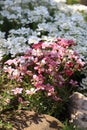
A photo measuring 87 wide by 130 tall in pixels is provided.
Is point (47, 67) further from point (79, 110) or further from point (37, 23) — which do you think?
point (37, 23)

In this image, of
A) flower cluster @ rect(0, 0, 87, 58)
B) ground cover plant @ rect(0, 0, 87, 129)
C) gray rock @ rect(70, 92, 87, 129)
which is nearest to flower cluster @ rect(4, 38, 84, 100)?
ground cover plant @ rect(0, 0, 87, 129)

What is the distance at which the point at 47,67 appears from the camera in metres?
5.05

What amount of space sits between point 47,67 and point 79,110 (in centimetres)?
70

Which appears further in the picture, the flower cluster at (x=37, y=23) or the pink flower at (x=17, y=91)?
the flower cluster at (x=37, y=23)

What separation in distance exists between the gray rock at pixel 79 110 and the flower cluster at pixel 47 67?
210mm

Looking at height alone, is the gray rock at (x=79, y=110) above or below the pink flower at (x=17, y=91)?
below

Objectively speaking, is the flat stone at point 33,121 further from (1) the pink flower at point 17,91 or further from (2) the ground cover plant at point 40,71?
(1) the pink flower at point 17,91

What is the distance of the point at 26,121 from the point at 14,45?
142 centimetres

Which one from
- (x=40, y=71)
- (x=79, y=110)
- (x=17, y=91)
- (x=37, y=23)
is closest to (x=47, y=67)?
(x=40, y=71)

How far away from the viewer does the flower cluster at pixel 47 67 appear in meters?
4.88

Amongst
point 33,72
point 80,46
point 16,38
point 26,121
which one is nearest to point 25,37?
point 16,38

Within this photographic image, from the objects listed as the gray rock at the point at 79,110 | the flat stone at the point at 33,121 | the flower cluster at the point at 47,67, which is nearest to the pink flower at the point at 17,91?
the flower cluster at the point at 47,67

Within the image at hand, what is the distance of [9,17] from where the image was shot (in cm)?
680

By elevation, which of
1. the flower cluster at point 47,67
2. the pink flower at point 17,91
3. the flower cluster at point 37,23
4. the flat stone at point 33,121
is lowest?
the flat stone at point 33,121
